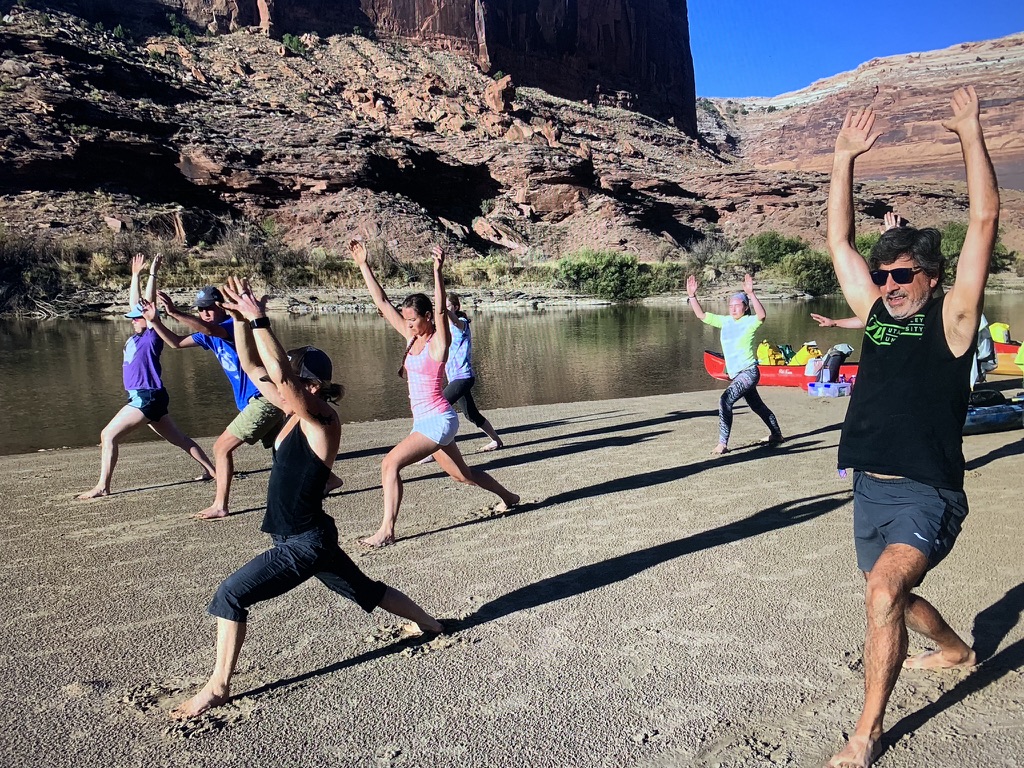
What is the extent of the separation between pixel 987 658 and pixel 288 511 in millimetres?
3389

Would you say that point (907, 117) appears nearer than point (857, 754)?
No

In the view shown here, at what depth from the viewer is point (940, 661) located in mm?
3420

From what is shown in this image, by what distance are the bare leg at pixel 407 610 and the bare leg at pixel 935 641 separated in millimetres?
2280

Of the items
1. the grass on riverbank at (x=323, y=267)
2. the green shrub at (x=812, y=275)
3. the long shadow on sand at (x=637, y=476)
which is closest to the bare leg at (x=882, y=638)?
the long shadow on sand at (x=637, y=476)

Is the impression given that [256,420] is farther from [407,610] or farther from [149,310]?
[407,610]

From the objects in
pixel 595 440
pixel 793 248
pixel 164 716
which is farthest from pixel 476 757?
pixel 793 248

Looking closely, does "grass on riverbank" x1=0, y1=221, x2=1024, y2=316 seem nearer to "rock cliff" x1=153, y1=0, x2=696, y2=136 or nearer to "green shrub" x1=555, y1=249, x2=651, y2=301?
"green shrub" x1=555, y1=249, x2=651, y2=301

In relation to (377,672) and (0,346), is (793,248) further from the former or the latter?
(377,672)

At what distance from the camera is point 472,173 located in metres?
69.0

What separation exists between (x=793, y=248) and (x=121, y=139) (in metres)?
52.5

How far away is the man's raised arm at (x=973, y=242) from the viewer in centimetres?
259

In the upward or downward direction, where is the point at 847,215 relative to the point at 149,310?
upward

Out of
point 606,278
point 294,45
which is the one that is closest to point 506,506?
point 606,278

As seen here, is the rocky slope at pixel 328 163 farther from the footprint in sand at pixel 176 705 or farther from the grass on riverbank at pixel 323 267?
the footprint in sand at pixel 176 705
